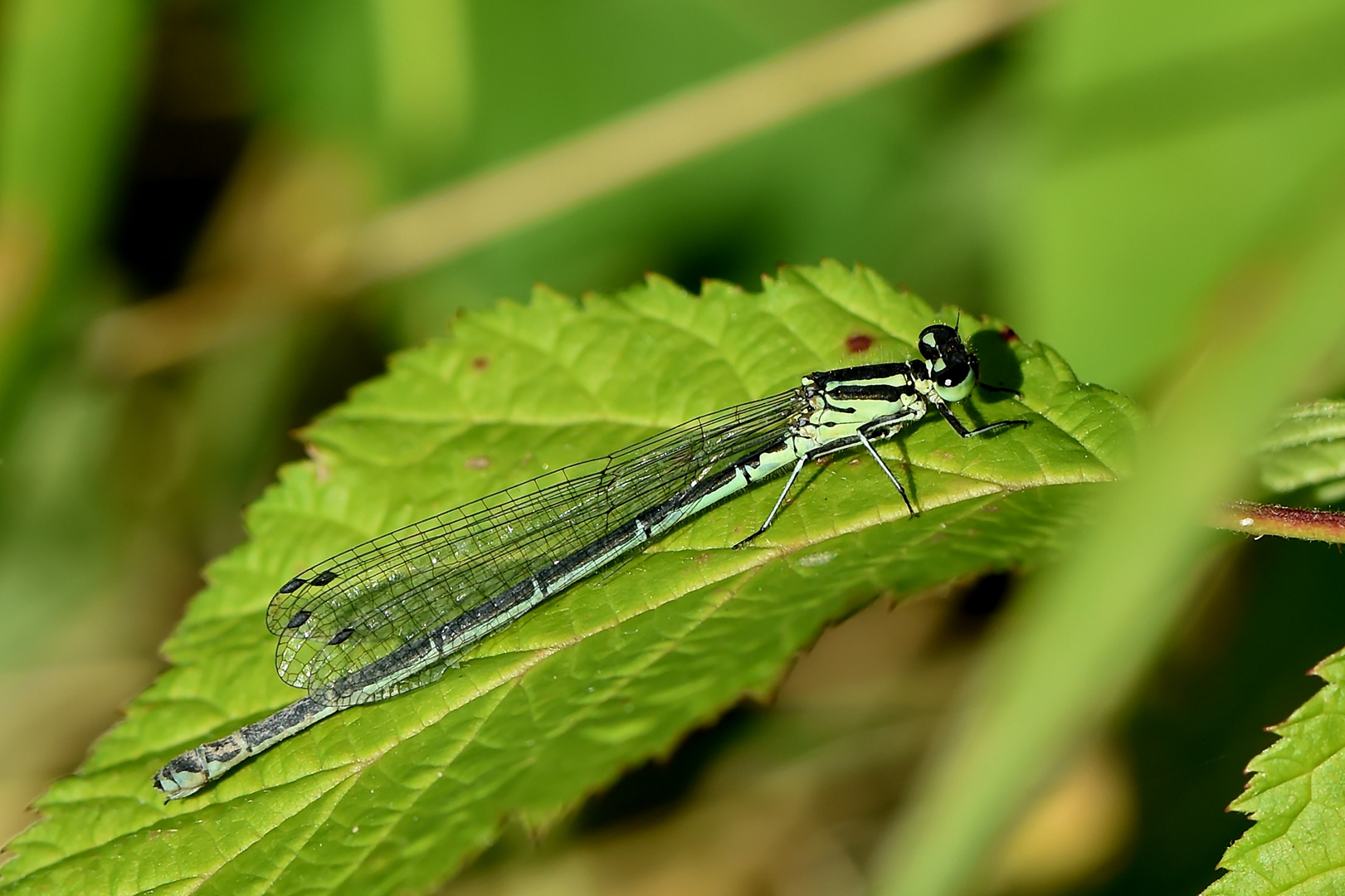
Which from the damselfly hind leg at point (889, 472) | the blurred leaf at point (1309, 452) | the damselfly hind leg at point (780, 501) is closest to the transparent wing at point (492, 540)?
the damselfly hind leg at point (780, 501)

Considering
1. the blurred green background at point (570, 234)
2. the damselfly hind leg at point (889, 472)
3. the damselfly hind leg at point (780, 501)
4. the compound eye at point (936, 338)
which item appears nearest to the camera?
the damselfly hind leg at point (889, 472)

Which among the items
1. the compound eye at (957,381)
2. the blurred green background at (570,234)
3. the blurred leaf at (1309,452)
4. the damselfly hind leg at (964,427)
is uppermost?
the blurred green background at (570,234)

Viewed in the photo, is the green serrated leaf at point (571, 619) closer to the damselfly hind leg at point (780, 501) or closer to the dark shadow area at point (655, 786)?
the damselfly hind leg at point (780, 501)

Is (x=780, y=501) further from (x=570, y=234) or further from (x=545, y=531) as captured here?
(x=570, y=234)

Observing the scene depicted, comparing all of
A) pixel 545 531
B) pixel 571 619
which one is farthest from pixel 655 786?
pixel 571 619

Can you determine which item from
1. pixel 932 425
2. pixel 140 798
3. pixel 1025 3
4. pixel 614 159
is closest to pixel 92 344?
pixel 614 159

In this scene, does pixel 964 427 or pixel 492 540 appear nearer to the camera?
pixel 964 427
